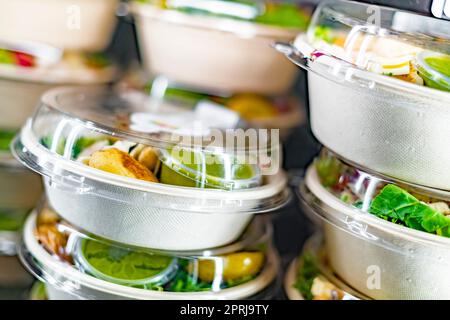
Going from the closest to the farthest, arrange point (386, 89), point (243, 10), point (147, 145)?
point (386, 89), point (147, 145), point (243, 10)

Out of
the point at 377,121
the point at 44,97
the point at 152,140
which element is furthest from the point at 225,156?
the point at 44,97

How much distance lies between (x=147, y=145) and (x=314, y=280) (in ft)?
1.13

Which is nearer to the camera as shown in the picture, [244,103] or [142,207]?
[142,207]

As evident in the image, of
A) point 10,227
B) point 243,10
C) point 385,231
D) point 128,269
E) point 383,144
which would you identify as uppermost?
point 243,10

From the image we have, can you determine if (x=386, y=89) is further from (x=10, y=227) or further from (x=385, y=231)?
(x=10, y=227)

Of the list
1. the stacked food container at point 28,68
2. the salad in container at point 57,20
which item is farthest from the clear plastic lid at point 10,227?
the salad in container at point 57,20

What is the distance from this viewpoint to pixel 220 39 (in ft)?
3.84

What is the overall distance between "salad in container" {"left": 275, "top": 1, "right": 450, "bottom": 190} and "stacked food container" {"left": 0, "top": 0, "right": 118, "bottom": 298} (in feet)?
1.66

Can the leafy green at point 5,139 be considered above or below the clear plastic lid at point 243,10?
below

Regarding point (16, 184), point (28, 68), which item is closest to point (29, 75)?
point (28, 68)

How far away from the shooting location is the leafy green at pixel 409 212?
80 cm

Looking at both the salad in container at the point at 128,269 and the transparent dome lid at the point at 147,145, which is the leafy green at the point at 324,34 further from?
the salad in container at the point at 128,269

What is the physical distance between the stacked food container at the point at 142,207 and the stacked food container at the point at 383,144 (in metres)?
0.12
